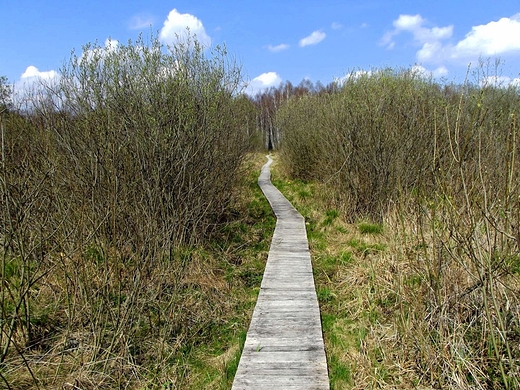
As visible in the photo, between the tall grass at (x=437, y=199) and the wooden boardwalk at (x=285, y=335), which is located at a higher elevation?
the tall grass at (x=437, y=199)

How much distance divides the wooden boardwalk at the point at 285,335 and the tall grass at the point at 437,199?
2.58ft

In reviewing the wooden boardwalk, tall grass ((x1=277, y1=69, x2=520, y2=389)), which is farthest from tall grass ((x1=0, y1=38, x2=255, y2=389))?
tall grass ((x1=277, y1=69, x2=520, y2=389))

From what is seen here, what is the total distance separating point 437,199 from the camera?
374 centimetres

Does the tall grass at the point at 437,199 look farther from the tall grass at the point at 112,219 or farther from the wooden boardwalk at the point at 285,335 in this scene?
the tall grass at the point at 112,219

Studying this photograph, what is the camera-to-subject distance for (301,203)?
11.2 m

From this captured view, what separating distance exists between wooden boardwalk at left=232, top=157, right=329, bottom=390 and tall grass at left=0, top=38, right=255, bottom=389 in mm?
608

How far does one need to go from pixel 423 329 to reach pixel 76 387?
9.06 feet

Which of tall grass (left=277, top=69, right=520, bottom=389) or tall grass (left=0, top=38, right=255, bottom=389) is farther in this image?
tall grass (left=0, top=38, right=255, bottom=389)

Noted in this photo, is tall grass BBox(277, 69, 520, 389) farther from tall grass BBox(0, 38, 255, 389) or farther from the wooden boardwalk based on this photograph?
tall grass BBox(0, 38, 255, 389)

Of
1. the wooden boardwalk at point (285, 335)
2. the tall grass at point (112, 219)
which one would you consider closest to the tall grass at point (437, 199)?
the wooden boardwalk at point (285, 335)

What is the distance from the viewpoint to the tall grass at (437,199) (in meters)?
2.71

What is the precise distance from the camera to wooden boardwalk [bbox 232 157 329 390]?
3025 mm

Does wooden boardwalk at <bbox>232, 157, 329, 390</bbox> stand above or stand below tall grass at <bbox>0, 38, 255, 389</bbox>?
below

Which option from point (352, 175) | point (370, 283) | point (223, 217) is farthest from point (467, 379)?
point (223, 217)
